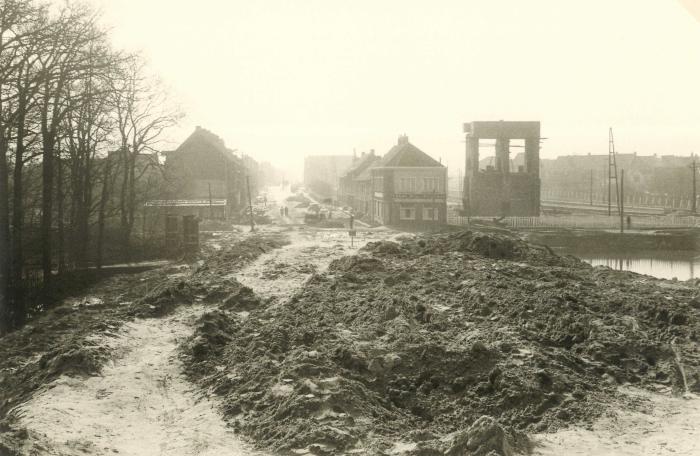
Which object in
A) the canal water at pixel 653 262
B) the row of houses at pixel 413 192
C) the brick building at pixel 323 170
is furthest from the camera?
the brick building at pixel 323 170

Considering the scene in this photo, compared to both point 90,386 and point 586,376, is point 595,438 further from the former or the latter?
point 90,386

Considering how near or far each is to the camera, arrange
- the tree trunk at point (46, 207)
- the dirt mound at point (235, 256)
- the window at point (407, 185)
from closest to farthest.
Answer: the tree trunk at point (46, 207)
the dirt mound at point (235, 256)
the window at point (407, 185)

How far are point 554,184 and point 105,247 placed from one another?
90.8 m

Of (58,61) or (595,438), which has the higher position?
(58,61)

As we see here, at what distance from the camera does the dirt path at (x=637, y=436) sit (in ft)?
27.5

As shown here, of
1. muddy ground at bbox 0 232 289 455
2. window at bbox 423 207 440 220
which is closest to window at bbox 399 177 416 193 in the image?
window at bbox 423 207 440 220

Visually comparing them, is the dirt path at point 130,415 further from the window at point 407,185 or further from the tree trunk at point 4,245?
the window at point 407,185

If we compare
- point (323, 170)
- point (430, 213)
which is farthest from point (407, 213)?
point (323, 170)

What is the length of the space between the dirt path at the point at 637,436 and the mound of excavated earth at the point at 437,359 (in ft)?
1.09

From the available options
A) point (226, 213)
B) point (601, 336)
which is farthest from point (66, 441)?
point (226, 213)

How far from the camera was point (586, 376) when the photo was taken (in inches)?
444

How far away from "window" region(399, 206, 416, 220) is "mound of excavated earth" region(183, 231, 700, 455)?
30226 mm

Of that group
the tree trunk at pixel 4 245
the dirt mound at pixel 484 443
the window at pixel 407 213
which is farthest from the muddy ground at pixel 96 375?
the window at pixel 407 213

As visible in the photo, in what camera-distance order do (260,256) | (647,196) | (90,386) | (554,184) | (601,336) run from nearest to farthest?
1. (90,386)
2. (601,336)
3. (260,256)
4. (647,196)
5. (554,184)
